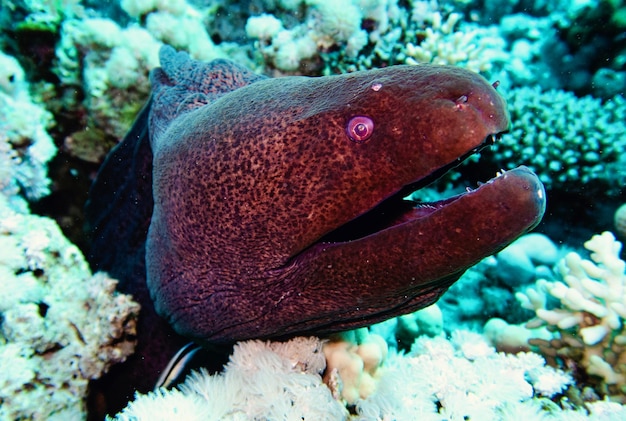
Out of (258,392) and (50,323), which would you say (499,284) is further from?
(50,323)

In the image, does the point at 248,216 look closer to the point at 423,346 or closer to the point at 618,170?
the point at 423,346

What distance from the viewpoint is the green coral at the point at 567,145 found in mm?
5219

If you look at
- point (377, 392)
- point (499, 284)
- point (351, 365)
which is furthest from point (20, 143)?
point (499, 284)

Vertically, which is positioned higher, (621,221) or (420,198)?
(420,198)

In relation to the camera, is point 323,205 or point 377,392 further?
point 377,392

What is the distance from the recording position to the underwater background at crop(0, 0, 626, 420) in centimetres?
244

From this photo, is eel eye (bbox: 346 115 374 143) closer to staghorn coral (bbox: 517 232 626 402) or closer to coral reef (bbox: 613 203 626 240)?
staghorn coral (bbox: 517 232 626 402)

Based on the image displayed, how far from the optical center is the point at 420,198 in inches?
178

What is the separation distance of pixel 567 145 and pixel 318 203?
489 centimetres

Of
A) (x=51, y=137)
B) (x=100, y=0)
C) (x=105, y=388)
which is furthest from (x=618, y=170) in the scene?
(x=100, y=0)

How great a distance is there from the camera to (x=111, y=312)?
116 inches

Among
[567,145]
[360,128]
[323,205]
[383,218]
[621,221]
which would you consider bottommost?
[621,221]

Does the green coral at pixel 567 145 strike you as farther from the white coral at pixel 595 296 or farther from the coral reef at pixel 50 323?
the coral reef at pixel 50 323

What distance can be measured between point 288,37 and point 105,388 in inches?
147
